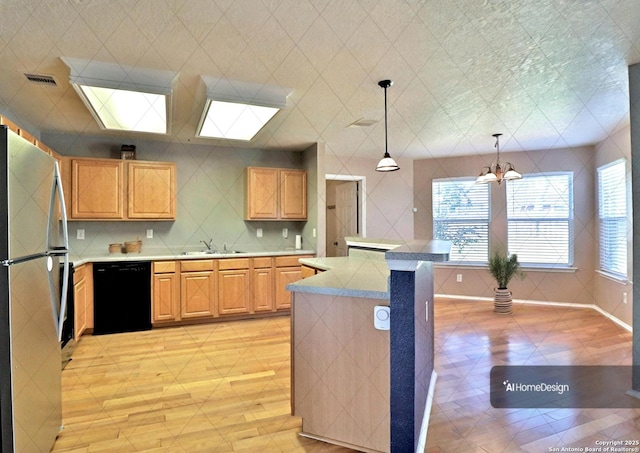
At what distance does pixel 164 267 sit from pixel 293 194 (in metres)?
1.91

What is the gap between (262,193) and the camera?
15.9ft

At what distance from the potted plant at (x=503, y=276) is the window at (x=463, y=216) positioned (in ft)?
1.75

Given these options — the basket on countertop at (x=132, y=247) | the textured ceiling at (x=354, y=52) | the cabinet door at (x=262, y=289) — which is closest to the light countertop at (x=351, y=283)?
the textured ceiling at (x=354, y=52)

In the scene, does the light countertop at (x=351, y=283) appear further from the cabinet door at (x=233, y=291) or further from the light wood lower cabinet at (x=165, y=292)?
the light wood lower cabinet at (x=165, y=292)

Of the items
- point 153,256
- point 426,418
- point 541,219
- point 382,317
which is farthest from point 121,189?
point 541,219

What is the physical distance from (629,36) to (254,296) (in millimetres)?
4108

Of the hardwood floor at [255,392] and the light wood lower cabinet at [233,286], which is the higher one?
the light wood lower cabinet at [233,286]

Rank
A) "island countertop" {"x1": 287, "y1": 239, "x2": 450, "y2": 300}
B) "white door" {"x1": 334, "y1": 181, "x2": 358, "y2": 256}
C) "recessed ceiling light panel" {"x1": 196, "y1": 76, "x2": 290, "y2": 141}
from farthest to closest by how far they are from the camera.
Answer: "white door" {"x1": 334, "y1": 181, "x2": 358, "y2": 256}
"recessed ceiling light panel" {"x1": 196, "y1": 76, "x2": 290, "y2": 141}
"island countertop" {"x1": 287, "y1": 239, "x2": 450, "y2": 300}

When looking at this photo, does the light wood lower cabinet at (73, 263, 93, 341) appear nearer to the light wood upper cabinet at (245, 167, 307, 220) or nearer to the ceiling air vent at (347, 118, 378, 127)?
the light wood upper cabinet at (245, 167, 307, 220)

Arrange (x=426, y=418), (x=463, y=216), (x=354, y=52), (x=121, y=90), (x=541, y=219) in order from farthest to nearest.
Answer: (x=463, y=216), (x=541, y=219), (x=121, y=90), (x=354, y=52), (x=426, y=418)

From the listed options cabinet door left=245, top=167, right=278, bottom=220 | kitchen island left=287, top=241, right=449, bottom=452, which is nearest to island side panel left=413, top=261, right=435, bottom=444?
kitchen island left=287, top=241, right=449, bottom=452

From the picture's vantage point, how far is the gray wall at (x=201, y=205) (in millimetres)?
4359

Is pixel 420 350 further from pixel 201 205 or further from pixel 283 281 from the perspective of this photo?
pixel 201 205

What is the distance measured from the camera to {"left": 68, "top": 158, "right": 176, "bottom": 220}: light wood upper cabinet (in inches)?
158
